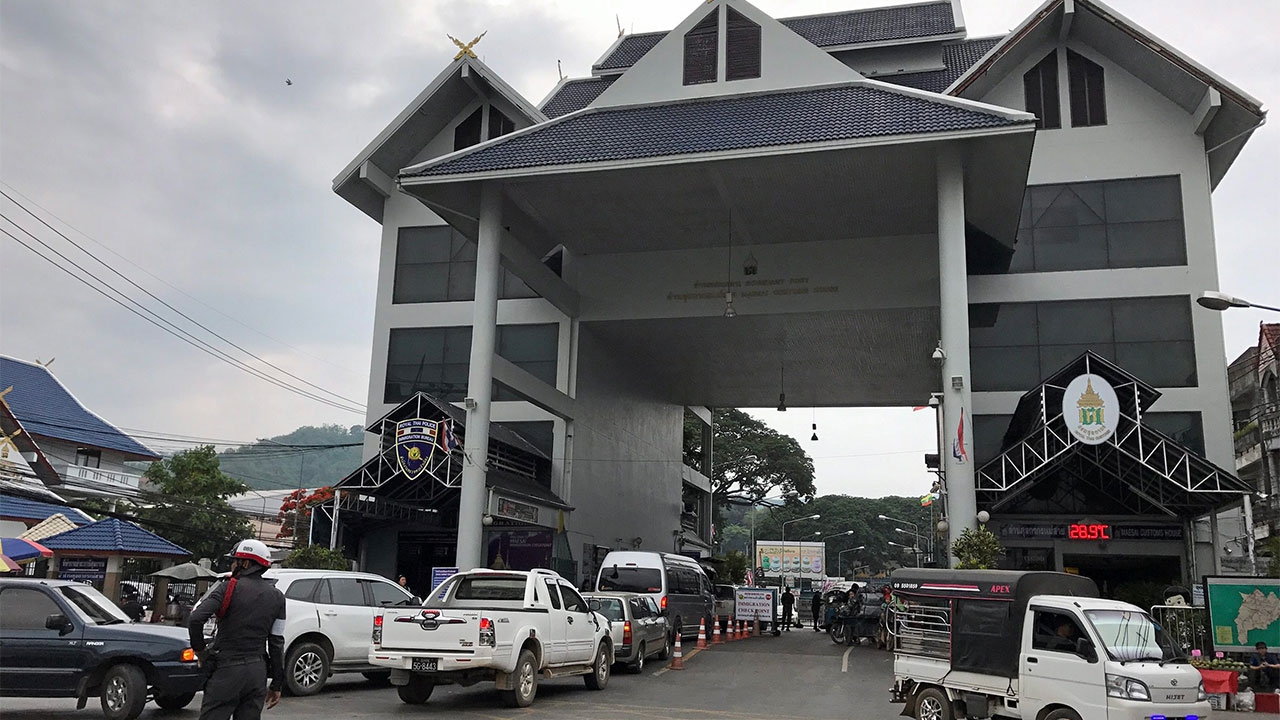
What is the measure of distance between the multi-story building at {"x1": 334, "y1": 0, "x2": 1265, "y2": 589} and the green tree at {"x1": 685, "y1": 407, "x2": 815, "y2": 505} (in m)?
36.0

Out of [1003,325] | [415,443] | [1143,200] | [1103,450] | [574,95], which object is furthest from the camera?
[574,95]

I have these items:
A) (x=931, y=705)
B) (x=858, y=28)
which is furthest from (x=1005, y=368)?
(x=931, y=705)

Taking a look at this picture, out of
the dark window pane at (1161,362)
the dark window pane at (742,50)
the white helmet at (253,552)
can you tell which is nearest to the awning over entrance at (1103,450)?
the dark window pane at (1161,362)

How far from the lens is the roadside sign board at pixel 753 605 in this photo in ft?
101

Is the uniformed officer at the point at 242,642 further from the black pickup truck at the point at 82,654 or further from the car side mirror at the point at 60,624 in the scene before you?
the car side mirror at the point at 60,624

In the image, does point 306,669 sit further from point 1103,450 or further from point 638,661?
point 1103,450

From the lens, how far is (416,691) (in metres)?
13.1

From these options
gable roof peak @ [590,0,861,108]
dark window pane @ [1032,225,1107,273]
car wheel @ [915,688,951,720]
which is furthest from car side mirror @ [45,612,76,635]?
dark window pane @ [1032,225,1107,273]

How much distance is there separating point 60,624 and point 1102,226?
26.1 meters

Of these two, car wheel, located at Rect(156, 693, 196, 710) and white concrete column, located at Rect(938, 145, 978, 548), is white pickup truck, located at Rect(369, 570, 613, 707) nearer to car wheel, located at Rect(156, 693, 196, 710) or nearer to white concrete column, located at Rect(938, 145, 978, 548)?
car wheel, located at Rect(156, 693, 196, 710)

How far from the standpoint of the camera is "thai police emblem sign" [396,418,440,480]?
24406mm

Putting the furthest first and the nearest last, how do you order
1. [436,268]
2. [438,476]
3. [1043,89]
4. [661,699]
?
1. [436,268]
2. [1043,89]
3. [438,476]
4. [661,699]

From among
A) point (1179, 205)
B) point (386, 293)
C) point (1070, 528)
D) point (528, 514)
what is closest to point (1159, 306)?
point (1179, 205)

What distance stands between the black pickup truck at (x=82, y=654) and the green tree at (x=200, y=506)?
3026cm
